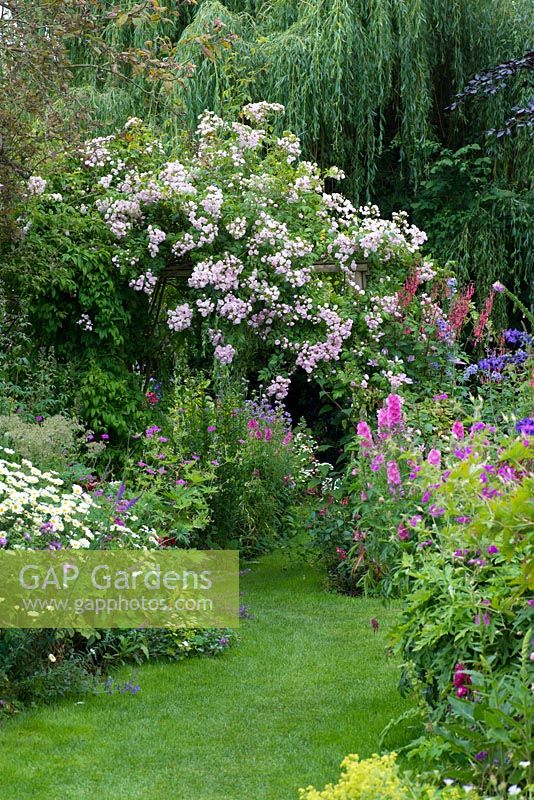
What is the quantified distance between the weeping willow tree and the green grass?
21.5 ft

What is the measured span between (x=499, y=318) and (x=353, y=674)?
22.1 ft

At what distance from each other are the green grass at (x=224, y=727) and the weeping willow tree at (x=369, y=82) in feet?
21.5

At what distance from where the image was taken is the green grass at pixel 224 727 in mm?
3576

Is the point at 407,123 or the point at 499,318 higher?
the point at 407,123

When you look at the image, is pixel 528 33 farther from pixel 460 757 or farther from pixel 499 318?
pixel 460 757

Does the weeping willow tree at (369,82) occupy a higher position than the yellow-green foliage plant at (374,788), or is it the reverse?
the weeping willow tree at (369,82)

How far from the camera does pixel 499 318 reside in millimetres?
10898

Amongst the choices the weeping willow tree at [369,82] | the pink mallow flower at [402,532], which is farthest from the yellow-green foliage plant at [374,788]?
the weeping willow tree at [369,82]

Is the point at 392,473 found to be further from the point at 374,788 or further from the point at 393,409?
the point at 374,788

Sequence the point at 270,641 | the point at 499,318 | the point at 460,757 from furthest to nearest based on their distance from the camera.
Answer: the point at 499,318 < the point at 270,641 < the point at 460,757

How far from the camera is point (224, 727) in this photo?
13.6 feet

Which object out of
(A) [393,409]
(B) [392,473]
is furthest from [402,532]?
(A) [393,409]

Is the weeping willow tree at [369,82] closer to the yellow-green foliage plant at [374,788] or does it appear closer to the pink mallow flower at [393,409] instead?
the pink mallow flower at [393,409]

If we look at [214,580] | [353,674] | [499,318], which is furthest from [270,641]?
[499,318]
